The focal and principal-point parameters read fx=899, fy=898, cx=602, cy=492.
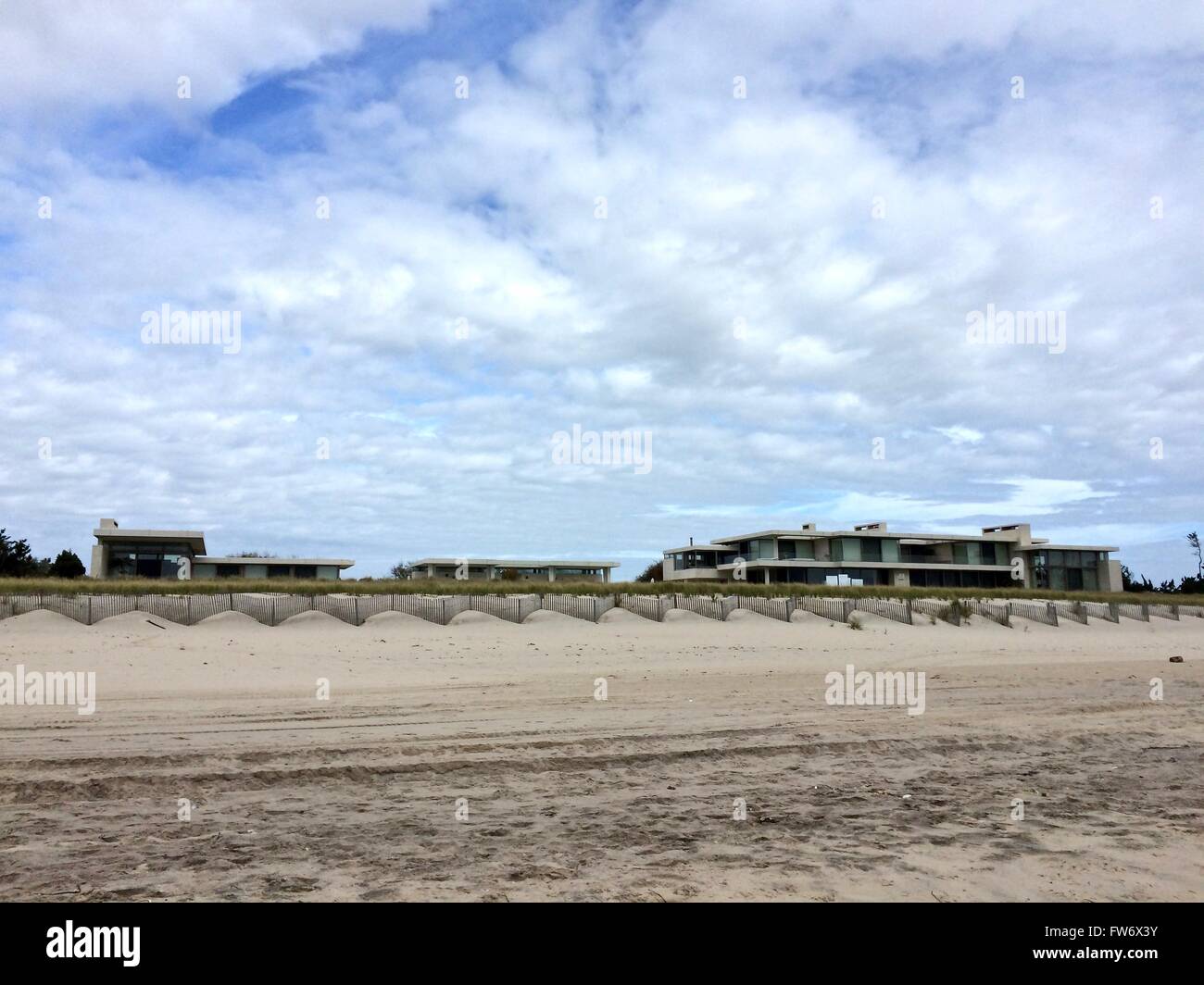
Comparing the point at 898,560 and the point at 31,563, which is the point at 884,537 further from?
the point at 31,563

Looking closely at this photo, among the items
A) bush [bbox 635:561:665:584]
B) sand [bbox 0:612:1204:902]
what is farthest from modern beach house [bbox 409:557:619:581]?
sand [bbox 0:612:1204:902]

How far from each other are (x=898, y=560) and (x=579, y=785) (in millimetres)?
64593

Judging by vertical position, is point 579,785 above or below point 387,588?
below

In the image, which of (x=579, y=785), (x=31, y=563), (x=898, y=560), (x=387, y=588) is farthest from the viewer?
(x=898, y=560)

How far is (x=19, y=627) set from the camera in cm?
1878

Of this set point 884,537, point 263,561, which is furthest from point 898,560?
point 263,561

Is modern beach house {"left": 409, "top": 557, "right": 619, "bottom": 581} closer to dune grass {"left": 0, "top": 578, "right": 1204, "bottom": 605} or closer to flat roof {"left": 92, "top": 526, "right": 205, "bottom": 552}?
flat roof {"left": 92, "top": 526, "right": 205, "bottom": 552}

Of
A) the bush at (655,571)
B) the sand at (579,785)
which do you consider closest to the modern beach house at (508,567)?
the bush at (655,571)

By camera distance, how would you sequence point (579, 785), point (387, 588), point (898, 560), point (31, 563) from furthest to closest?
point (898, 560) < point (31, 563) < point (387, 588) < point (579, 785)

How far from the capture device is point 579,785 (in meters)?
7.78

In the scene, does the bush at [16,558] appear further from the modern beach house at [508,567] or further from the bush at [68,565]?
the modern beach house at [508,567]
